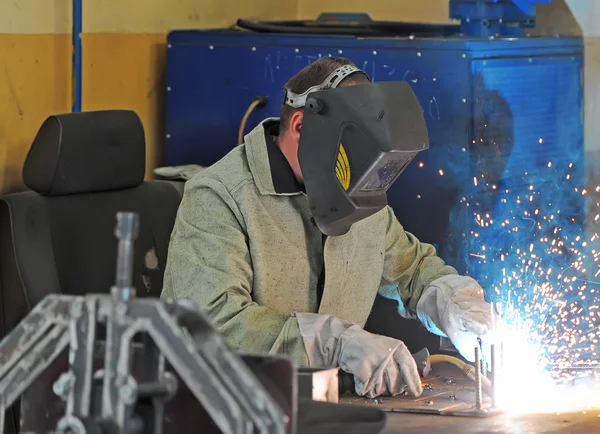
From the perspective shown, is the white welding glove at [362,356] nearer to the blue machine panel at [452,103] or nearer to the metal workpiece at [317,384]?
the metal workpiece at [317,384]

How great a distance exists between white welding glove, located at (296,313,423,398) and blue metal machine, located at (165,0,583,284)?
0.74m

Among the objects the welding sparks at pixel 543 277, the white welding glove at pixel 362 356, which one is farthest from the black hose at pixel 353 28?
the white welding glove at pixel 362 356

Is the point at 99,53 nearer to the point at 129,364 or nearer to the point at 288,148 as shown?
the point at 288,148

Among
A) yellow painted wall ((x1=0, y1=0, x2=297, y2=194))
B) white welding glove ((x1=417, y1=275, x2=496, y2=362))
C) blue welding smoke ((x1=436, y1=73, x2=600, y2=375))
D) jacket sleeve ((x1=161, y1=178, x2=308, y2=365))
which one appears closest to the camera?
jacket sleeve ((x1=161, y1=178, x2=308, y2=365))

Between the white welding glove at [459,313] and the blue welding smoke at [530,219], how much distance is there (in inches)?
8.0

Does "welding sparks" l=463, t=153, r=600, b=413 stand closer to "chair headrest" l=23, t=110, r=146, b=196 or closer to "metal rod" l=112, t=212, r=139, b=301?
"chair headrest" l=23, t=110, r=146, b=196

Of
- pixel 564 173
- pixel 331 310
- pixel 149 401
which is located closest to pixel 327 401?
pixel 149 401

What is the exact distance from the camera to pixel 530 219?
2963mm

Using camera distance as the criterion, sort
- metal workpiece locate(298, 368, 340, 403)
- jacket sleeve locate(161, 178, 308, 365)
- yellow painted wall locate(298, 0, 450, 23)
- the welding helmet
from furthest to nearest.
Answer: yellow painted wall locate(298, 0, 450, 23) → jacket sleeve locate(161, 178, 308, 365) → the welding helmet → metal workpiece locate(298, 368, 340, 403)

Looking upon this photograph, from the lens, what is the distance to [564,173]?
3.10 m

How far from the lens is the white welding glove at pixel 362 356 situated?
2.11 metres

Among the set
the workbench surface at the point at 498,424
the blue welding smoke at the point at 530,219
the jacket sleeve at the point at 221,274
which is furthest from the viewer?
the blue welding smoke at the point at 530,219

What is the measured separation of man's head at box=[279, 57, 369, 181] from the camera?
2.36 meters

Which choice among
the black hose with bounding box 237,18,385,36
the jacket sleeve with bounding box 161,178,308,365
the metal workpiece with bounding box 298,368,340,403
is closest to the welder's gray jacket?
the jacket sleeve with bounding box 161,178,308,365
